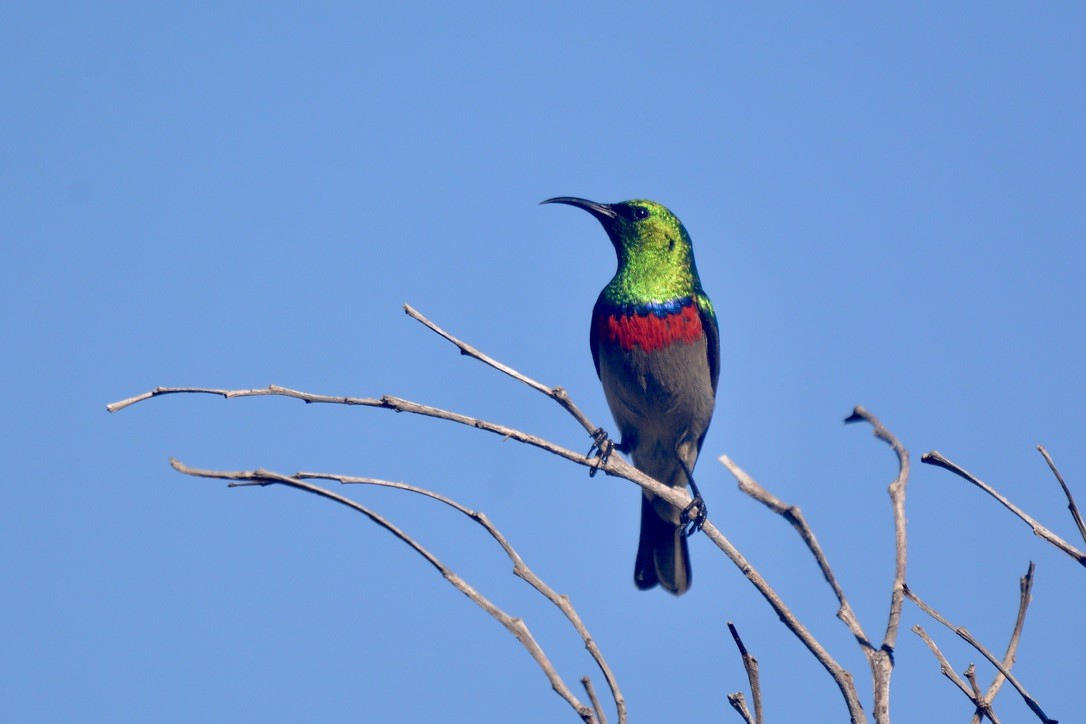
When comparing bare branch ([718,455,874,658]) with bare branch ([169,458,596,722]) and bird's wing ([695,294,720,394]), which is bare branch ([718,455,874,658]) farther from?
bird's wing ([695,294,720,394])

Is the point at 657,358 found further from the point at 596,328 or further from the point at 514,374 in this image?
the point at 514,374

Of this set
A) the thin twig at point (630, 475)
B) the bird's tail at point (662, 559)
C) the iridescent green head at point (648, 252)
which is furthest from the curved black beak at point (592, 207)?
the thin twig at point (630, 475)

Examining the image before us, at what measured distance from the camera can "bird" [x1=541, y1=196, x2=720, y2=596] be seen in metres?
7.68

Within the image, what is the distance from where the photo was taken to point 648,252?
8172 mm

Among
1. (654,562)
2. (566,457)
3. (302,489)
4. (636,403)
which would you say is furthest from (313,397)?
(654,562)

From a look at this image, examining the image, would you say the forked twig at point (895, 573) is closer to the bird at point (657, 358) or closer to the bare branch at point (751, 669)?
the bare branch at point (751, 669)

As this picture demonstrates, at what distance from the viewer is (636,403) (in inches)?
306

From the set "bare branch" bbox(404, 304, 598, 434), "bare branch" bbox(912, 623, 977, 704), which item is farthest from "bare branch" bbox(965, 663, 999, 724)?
"bare branch" bbox(404, 304, 598, 434)

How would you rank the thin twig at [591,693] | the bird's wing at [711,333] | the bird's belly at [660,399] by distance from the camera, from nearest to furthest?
1. the thin twig at [591,693]
2. the bird's belly at [660,399]
3. the bird's wing at [711,333]

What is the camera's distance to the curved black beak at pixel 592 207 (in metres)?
8.45

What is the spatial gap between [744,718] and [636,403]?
550cm

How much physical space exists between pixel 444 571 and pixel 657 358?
556 centimetres

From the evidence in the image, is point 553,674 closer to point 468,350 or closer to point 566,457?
point 566,457

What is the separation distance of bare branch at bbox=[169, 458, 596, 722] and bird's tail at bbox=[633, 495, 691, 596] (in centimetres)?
613
